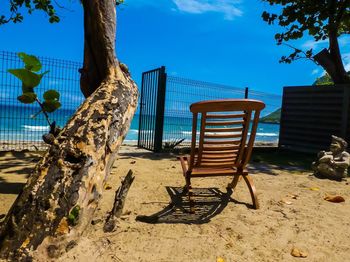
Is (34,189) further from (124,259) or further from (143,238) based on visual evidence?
(143,238)

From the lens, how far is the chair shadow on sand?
10.1 ft

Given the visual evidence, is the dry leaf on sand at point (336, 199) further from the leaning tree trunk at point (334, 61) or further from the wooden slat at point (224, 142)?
the leaning tree trunk at point (334, 61)

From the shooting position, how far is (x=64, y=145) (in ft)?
8.02

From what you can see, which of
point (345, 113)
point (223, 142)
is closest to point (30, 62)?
point (223, 142)

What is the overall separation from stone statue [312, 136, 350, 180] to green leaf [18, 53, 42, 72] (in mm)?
4344

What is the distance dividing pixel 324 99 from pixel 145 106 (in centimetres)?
491

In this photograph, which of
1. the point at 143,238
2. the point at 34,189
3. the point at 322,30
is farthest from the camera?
the point at 322,30

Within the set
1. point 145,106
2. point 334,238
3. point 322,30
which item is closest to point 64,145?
point 334,238

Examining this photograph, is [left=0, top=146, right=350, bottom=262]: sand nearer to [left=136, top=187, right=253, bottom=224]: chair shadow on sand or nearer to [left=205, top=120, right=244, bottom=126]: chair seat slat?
[left=136, top=187, right=253, bottom=224]: chair shadow on sand

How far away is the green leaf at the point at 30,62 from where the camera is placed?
329 cm

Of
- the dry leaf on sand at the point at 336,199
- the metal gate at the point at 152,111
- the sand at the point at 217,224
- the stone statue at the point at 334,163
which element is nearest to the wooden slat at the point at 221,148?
the sand at the point at 217,224

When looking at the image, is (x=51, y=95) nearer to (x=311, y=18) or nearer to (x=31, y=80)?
(x=31, y=80)

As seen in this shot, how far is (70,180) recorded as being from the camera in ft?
7.41

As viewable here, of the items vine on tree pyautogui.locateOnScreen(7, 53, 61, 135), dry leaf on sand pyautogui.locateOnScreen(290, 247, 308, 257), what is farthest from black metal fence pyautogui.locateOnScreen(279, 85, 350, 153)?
vine on tree pyautogui.locateOnScreen(7, 53, 61, 135)
